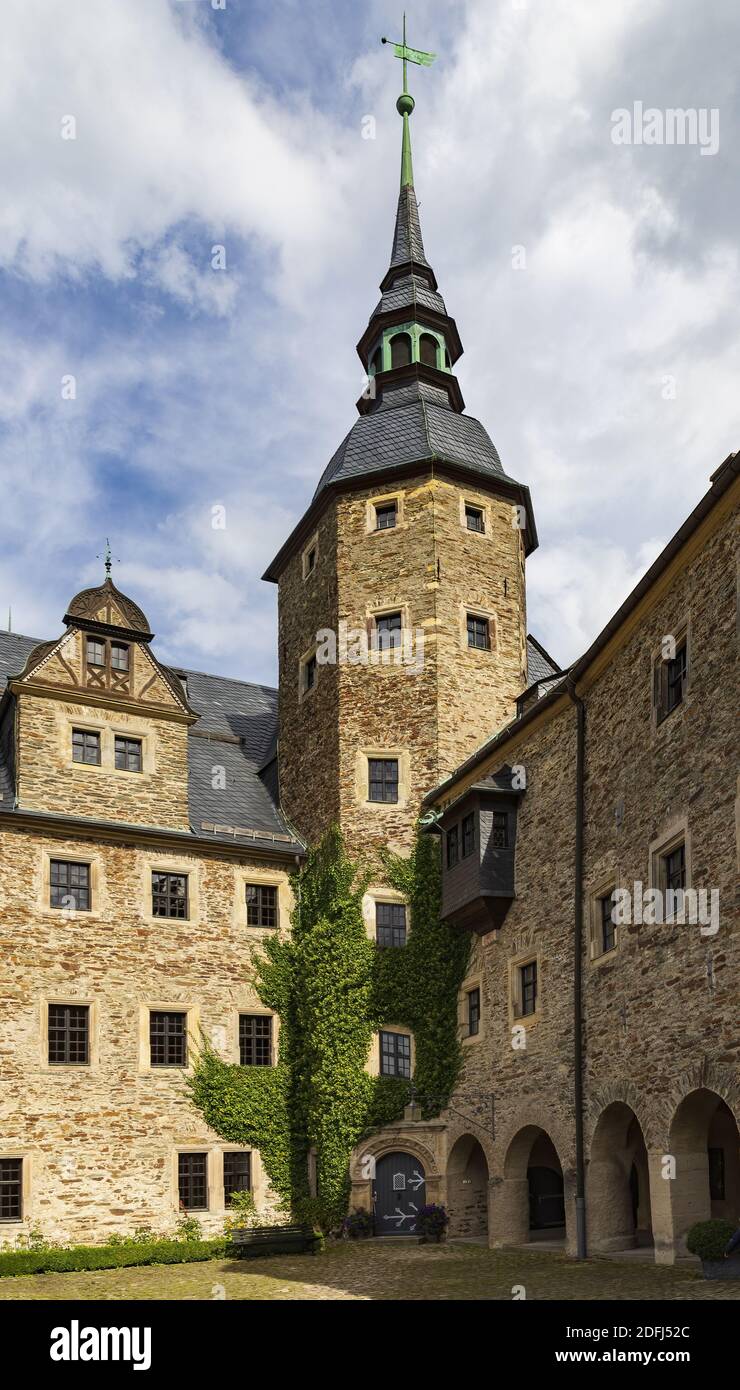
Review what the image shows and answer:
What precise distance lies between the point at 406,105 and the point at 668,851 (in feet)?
115

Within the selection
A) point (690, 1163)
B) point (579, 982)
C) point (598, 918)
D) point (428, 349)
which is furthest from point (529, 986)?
point (428, 349)

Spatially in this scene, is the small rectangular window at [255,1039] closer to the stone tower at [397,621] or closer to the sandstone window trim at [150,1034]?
the sandstone window trim at [150,1034]

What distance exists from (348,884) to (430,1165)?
238 inches

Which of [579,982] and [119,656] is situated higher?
[119,656]

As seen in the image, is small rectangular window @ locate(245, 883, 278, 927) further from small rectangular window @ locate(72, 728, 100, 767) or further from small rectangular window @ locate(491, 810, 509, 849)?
small rectangular window @ locate(491, 810, 509, 849)

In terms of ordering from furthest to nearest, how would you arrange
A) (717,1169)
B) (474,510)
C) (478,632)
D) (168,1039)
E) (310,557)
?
(310,557)
(474,510)
(478,632)
(168,1039)
(717,1169)

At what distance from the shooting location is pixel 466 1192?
26.1 meters

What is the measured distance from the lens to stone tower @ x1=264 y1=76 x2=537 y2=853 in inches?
1160

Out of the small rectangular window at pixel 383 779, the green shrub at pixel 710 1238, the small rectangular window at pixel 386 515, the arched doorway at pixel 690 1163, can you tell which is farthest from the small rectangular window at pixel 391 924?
the green shrub at pixel 710 1238

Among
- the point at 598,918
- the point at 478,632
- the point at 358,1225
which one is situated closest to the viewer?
the point at 598,918

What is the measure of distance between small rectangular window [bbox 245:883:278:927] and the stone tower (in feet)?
5.67

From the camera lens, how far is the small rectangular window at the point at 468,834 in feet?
82.8

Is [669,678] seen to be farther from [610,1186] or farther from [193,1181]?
[193,1181]

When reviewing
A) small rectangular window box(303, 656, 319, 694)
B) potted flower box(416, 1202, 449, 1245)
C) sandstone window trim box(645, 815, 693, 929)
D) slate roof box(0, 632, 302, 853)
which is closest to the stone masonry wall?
slate roof box(0, 632, 302, 853)
